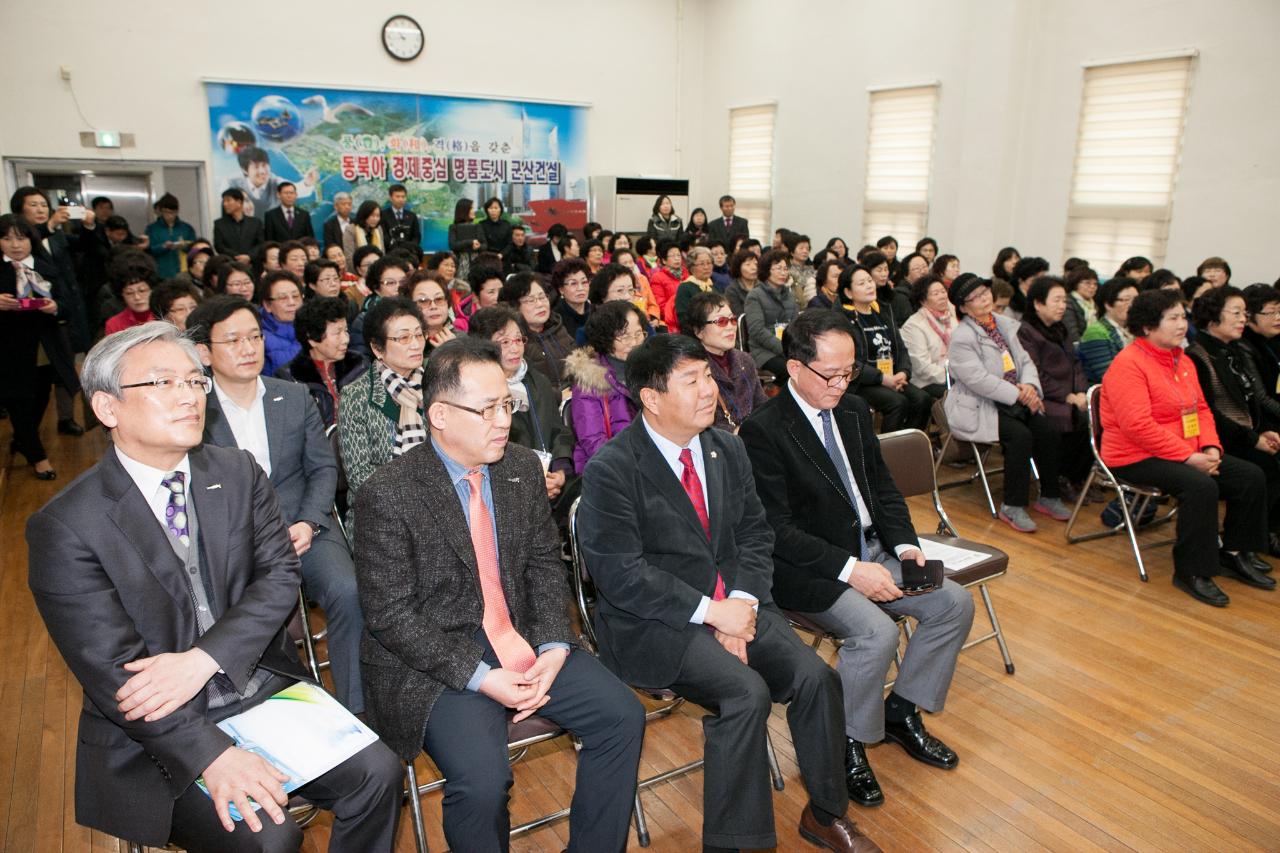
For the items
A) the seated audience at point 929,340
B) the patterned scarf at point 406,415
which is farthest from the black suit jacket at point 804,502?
the seated audience at point 929,340

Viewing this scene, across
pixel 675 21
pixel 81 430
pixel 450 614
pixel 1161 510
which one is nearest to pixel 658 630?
pixel 450 614

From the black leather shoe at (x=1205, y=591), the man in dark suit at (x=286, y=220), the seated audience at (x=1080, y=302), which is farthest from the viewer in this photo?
the man in dark suit at (x=286, y=220)

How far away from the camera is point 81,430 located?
647cm

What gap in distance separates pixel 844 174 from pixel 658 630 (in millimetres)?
10093

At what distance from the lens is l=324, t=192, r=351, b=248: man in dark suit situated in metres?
9.73

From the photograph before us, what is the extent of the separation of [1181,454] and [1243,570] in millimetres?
707

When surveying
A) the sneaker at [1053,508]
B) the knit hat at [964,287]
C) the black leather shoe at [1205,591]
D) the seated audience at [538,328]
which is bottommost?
the black leather shoe at [1205,591]

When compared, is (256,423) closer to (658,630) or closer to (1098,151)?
(658,630)

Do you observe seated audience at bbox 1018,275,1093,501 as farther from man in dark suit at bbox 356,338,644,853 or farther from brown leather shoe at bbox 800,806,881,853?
man in dark suit at bbox 356,338,644,853

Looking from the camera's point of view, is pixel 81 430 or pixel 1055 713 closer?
pixel 1055 713

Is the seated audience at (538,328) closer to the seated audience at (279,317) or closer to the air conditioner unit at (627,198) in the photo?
the seated audience at (279,317)

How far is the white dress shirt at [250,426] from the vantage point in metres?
2.88

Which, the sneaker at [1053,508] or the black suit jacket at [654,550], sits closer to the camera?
the black suit jacket at [654,550]

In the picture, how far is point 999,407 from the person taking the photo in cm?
493
